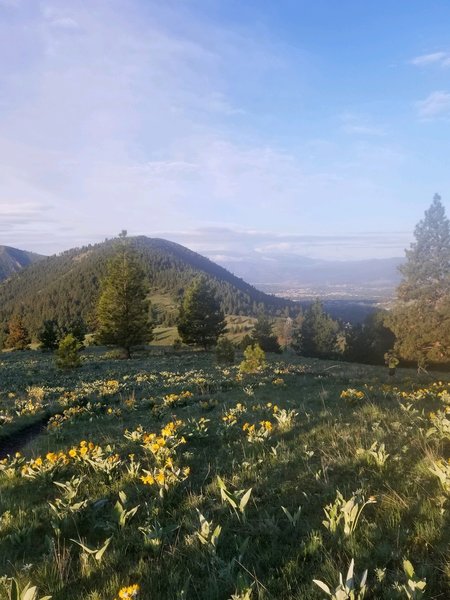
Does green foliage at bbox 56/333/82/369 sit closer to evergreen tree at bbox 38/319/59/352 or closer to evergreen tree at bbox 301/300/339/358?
evergreen tree at bbox 38/319/59/352

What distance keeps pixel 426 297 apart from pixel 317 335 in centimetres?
3461

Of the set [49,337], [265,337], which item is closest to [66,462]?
[49,337]

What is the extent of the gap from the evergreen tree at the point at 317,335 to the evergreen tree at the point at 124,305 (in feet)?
128

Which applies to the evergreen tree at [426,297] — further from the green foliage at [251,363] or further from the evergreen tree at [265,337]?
the evergreen tree at [265,337]

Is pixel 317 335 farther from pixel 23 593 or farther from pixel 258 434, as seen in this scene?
pixel 23 593

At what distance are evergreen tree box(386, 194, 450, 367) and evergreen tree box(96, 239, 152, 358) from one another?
26.2 metres

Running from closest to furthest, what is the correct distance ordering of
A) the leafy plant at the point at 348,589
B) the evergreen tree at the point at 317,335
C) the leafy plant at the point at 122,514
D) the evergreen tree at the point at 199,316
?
1. the leafy plant at the point at 348,589
2. the leafy plant at the point at 122,514
3. the evergreen tree at the point at 199,316
4. the evergreen tree at the point at 317,335

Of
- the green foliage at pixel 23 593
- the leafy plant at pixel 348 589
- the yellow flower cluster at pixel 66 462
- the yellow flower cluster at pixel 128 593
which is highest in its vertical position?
the leafy plant at pixel 348 589

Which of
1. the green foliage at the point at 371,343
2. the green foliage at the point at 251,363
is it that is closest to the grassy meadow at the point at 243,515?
the green foliage at the point at 251,363

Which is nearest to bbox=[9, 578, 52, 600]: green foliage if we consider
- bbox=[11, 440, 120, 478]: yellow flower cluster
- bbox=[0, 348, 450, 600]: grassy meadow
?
bbox=[0, 348, 450, 600]: grassy meadow

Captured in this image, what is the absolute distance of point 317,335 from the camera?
71188 millimetres

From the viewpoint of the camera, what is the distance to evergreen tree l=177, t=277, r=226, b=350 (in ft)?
154

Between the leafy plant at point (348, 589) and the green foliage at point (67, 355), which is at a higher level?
the leafy plant at point (348, 589)

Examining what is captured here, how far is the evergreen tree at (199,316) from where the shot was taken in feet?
154
